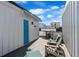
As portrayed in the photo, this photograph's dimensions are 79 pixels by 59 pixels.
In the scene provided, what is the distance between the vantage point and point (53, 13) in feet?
44.7

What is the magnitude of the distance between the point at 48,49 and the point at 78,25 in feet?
11.2

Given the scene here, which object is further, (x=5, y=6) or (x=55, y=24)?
(x=55, y=24)

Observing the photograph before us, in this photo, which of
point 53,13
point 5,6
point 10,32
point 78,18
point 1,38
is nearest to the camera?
point 78,18

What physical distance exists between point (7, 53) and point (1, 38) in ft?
3.38

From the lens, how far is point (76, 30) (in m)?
2.89

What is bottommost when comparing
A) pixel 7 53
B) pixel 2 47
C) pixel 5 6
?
pixel 7 53

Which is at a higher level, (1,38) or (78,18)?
(78,18)

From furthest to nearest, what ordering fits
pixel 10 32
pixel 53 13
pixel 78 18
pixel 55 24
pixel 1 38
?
pixel 55 24
pixel 53 13
pixel 10 32
pixel 1 38
pixel 78 18

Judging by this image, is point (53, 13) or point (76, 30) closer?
point (76, 30)

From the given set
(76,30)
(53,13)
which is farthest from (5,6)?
(53,13)

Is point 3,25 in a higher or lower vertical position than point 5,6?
lower

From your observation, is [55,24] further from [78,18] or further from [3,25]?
[78,18]

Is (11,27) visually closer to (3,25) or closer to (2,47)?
(3,25)

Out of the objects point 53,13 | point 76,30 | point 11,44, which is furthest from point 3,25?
point 53,13
